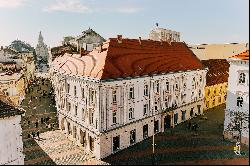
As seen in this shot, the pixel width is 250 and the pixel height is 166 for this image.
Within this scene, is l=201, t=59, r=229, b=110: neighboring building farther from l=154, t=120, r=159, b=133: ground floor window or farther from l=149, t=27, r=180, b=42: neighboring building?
l=154, t=120, r=159, b=133: ground floor window

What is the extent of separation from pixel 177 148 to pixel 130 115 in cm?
759

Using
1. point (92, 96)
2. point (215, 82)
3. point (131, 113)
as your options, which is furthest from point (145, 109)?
point (215, 82)

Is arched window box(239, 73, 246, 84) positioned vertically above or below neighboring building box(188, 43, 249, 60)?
below

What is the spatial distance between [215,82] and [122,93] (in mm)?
27829

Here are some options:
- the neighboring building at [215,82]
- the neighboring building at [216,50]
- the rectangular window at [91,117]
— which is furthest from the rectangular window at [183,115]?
the neighboring building at [216,50]

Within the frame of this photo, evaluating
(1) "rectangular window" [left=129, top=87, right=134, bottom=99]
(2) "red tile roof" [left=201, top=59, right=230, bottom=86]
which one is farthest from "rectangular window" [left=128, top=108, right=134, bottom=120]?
(2) "red tile roof" [left=201, top=59, right=230, bottom=86]

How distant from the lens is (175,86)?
41781mm

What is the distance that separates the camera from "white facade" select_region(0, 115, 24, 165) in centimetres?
1933

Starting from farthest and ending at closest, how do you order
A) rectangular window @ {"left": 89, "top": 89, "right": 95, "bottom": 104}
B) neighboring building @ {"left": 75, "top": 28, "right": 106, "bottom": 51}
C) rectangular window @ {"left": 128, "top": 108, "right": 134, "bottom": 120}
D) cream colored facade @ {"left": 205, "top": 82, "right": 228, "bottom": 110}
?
1. neighboring building @ {"left": 75, "top": 28, "right": 106, "bottom": 51}
2. cream colored facade @ {"left": 205, "top": 82, "right": 228, "bottom": 110}
3. rectangular window @ {"left": 128, "top": 108, "right": 134, "bottom": 120}
4. rectangular window @ {"left": 89, "top": 89, "right": 95, "bottom": 104}

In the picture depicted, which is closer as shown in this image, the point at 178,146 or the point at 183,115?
→ the point at 178,146

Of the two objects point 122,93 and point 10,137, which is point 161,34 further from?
point 10,137

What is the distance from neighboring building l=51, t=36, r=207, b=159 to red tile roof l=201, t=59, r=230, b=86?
794 centimetres

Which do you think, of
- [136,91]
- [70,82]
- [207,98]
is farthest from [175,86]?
[70,82]

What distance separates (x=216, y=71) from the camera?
2153 inches
